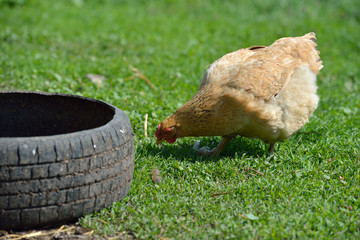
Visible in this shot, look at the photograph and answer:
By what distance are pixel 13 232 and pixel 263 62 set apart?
2.88 meters

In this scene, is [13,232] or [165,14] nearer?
[13,232]

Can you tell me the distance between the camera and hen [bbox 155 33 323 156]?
4273mm

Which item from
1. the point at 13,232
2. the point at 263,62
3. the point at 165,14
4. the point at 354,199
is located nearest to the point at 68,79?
the point at 263,62

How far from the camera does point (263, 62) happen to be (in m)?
4.59

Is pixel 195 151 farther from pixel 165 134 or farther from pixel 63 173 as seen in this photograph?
pixel 63 173

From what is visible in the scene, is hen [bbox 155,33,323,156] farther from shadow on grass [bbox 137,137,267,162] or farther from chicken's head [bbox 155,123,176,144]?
shadow on grass [bbox 137,137,267,162]

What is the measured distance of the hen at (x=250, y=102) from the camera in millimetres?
4273

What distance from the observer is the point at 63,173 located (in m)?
3.06

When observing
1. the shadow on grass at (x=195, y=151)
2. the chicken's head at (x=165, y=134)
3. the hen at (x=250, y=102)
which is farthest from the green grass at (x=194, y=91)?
the hen at (x=250, y=102)

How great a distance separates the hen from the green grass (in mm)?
283

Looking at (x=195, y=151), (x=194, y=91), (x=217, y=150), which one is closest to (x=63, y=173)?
(x=195, y=151)

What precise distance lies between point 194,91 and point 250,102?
7.66 ft

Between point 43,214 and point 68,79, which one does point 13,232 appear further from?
point 68,79

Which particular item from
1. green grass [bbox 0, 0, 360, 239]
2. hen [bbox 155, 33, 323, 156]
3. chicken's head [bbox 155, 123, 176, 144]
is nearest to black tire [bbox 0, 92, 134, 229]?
green grass [bbox 0, 0, 360, 239]
